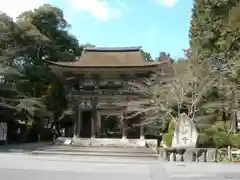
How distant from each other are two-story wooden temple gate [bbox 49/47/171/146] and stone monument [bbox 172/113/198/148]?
29.8 feet

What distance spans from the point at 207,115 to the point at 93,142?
8942 millimetres

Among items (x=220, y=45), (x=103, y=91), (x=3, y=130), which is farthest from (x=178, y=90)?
(x=3, y=130)

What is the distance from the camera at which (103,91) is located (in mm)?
31297

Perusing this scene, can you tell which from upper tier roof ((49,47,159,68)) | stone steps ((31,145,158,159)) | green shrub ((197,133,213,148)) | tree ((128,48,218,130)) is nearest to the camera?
green shrub ((197,133,213,148))

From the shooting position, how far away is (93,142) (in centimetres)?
2891

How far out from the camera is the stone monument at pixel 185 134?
65.5ft

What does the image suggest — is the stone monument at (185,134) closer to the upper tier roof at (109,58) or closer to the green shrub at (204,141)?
the green shrub at (204,141)

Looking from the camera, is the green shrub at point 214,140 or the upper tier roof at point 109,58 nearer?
the green shrub at point 214,140

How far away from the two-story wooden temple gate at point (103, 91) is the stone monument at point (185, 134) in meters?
9.08

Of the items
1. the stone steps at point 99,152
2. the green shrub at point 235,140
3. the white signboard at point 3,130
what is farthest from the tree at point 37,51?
the green shrub at point 235,140

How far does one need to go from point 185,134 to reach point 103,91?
1240 cm

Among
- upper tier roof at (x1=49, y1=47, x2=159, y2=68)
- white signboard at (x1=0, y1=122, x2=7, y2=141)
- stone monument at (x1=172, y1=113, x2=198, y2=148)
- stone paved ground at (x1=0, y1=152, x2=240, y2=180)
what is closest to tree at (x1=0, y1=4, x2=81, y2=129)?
white signboard at (x1=0, y1=122, x2=7, y2=141)

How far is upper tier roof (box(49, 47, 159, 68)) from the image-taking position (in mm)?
31467

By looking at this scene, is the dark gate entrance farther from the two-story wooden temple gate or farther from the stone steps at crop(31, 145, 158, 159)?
the stone steps at crop(31, 145, 158, 159)
